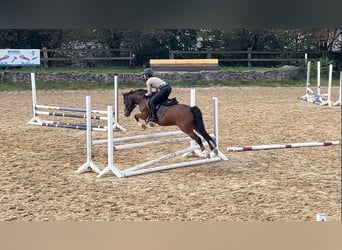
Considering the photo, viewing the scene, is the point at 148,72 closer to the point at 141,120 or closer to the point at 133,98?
the point at 133,98

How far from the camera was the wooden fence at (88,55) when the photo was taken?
5.75 feet

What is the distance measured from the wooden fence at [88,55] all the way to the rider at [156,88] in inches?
5.0

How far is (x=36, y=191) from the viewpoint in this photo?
154 centimetres

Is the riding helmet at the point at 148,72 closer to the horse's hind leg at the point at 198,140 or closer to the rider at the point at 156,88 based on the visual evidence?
the rider at the point at 156,88

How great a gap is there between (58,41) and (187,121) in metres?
0.60

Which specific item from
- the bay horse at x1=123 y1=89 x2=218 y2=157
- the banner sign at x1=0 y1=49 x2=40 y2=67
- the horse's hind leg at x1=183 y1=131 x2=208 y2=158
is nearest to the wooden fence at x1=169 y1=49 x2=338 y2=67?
the bay horse at x1=123 y1=89 x2=218 y2=157

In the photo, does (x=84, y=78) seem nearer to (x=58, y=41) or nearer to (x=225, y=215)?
(x=58, y=41)

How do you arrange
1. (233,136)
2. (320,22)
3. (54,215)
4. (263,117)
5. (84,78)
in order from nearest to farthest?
1. (320,22)
2. (54,215)
3. (233,136)
4. (84,78)
5. (263,117)

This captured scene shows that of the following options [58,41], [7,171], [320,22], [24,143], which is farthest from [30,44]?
[320,22]

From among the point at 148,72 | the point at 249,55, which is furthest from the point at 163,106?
the point at 249,55

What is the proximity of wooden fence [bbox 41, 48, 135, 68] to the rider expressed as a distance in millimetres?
127

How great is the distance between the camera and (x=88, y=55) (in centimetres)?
183

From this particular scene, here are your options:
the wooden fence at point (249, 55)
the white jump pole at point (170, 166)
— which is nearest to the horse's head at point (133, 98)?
the wooden fence at point (249, 55)

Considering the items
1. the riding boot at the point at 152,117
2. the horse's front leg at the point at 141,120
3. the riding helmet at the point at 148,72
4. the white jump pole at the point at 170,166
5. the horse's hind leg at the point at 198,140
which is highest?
the riding helmet at the point at 148,72
